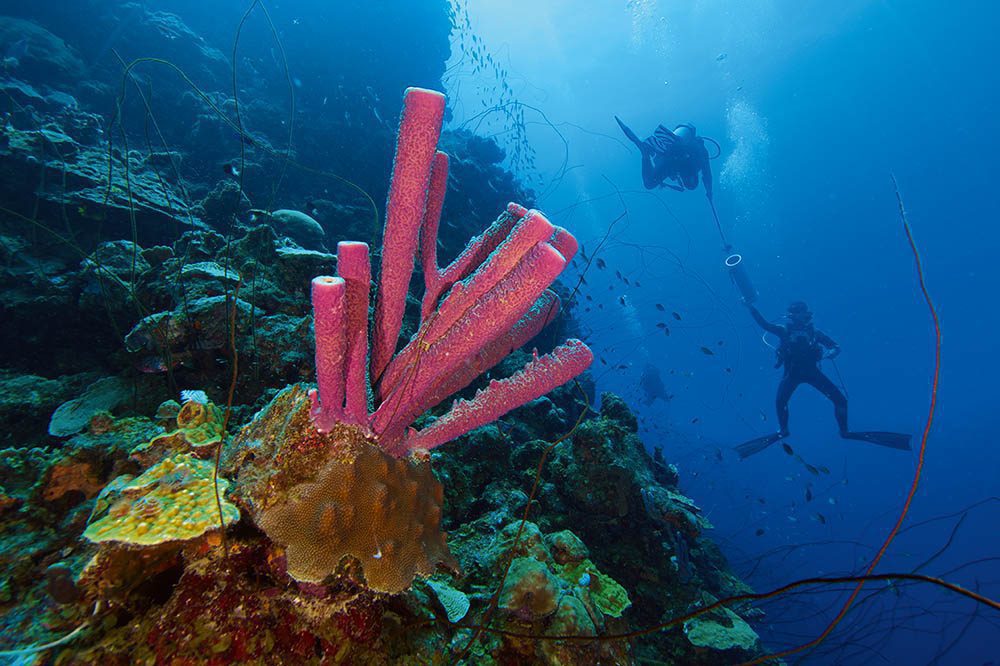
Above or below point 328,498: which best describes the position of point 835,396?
above

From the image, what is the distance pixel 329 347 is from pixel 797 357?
57.8 ft

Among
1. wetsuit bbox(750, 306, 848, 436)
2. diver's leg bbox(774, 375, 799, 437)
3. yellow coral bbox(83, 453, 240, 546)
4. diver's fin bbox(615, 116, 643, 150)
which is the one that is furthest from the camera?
wetsuit bbox(750, 306, 848, 436)

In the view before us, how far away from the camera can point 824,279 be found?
7162 centimetres

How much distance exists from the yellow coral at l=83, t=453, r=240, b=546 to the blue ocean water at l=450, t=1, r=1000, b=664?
39.5 m

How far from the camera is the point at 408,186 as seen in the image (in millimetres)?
1611

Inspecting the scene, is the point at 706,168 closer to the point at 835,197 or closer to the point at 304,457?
the point at 304,457

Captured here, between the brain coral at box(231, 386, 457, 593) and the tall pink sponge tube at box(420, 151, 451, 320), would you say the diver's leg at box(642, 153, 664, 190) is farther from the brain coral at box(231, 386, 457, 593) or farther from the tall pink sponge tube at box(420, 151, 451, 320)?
the brain coral at box(231, 386, 457, 593)

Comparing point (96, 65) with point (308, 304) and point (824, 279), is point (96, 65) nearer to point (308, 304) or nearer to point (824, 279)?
point (308, 304)

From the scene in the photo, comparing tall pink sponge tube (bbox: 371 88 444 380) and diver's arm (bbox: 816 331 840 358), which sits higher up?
diver's arm (bbox: 816 331 840 358)

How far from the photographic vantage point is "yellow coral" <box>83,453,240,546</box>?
48.4 inches

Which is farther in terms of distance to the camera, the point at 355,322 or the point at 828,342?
the point at 828,342

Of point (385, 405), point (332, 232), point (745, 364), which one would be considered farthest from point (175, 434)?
point (745, 364)

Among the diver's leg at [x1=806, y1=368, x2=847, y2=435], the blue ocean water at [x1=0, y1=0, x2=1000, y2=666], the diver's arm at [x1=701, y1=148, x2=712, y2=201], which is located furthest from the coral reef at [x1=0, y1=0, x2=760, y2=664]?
the diver's arm at [x1=701, y1=148, x2=712, y2=201]

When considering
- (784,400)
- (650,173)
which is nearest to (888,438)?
(784,400)
